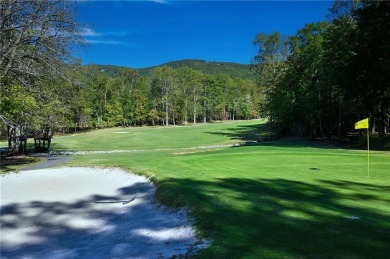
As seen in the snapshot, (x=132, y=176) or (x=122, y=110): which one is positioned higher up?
(x=122, y=110)

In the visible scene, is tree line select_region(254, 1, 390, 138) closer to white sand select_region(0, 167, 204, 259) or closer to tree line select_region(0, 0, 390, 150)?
tree line select_region(0, 0, 390, 150)

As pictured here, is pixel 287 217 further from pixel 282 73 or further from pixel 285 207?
pixel 282 73

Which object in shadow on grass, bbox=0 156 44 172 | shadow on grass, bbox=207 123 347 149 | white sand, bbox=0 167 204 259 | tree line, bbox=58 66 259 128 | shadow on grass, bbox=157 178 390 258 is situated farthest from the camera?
tree line, bbox=58 66 259 128

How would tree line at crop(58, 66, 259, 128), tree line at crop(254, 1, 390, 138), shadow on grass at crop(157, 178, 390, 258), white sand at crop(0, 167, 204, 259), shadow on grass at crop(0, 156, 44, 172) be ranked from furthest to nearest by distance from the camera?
tree line at crop(58, 66, 259, 128) < tree line at crop(254, 1, 390, 138) < shadow on grass at crop(0, 156, 44, 172) < white sand at crop(0, 167, 204, 259) < shadow on grass at crop(157, 178, 390, 258)

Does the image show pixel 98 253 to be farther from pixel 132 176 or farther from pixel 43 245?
pixel 132 176

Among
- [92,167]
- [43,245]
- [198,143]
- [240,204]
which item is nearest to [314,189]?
[240,204]

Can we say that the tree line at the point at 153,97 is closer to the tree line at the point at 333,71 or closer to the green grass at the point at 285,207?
the tree line at the point at 333,71

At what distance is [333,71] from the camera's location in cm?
3441

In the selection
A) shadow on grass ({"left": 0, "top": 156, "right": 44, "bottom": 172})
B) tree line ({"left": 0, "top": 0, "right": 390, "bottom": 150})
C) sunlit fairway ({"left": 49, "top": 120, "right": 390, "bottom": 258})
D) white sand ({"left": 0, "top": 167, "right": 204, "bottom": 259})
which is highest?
tree line ({"left": 0, "top": 0, "right": 390, "bottom": 150})

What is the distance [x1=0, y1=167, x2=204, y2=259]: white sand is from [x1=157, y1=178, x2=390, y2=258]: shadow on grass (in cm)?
68

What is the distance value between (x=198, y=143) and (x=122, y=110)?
52937mm

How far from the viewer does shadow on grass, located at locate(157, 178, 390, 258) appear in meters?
5.47

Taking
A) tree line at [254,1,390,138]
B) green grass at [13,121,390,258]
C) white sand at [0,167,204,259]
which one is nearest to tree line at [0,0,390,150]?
tree line at [254,1,390,138]

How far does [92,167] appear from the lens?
18328 millimetres
